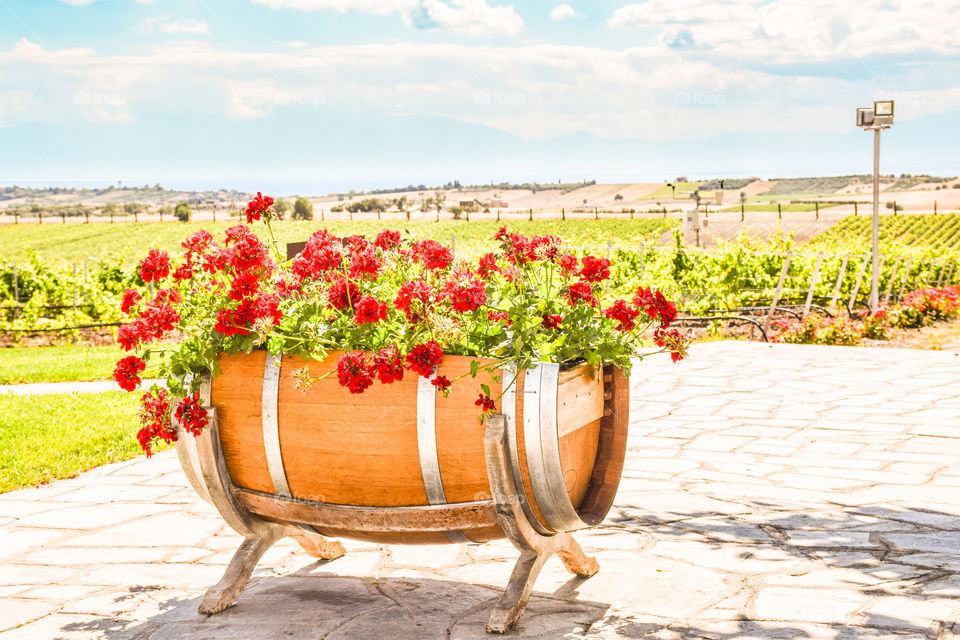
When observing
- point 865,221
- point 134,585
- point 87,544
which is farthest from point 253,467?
point 865,221

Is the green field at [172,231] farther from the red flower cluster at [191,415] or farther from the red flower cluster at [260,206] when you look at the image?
the red flower cluster at [191,415]

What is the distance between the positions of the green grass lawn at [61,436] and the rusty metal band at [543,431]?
3.39m

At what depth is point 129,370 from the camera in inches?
133

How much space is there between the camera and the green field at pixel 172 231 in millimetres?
62375

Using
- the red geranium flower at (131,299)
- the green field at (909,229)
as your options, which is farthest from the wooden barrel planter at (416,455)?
the green field at (909,229)

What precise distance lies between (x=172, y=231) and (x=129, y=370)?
229 feet

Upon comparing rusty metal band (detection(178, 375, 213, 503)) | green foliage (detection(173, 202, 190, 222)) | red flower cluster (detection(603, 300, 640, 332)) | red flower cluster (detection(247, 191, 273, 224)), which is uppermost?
green foliage (detection(173, 202, 190, 222))

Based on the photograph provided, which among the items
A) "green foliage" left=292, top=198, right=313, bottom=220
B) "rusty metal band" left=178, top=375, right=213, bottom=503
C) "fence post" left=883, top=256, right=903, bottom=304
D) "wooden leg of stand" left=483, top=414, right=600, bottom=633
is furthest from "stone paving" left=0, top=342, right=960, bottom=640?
"green foliage" left=292, top=198, right=313, bottom=220

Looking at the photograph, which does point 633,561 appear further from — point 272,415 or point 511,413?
point 272,415

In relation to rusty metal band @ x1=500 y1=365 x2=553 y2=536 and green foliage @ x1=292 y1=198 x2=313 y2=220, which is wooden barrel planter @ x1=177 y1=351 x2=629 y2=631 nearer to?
rusty metal band @ x1=500 y1=365 x2=553 y2=536

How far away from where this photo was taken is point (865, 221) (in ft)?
228

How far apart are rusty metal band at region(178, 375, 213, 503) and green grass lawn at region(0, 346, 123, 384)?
7.46 m

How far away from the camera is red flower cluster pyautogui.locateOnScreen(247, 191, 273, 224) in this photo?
11.5 feet

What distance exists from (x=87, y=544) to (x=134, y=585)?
697mm
